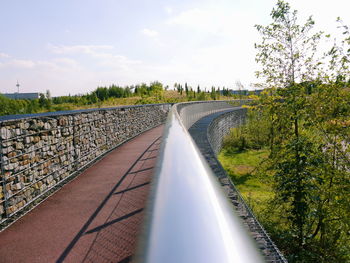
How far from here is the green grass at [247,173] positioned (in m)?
13.8

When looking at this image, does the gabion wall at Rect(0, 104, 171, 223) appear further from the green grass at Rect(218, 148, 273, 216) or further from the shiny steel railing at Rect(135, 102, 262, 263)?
the green grass at Rect(218, 148, 273, 216)

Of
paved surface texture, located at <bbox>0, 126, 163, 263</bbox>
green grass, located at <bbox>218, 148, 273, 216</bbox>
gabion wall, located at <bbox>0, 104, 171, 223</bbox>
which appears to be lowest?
green grass, located at <bbox>218, 148, 273, 216</bbox>

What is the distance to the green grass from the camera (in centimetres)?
1382

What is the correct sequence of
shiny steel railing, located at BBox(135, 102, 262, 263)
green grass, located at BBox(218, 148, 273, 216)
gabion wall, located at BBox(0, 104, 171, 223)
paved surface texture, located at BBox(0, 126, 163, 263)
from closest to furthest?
shiny steel railing, located at BBox(135, 102, 262, 263)
paved surface texture, located at BBox(0, 126, 163, 263)
gabion wall, located at BBox(0, 104, 171, 223)
green grass, located at BBox(218, 148, 273, 216)

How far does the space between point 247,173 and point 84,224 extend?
15969 mm

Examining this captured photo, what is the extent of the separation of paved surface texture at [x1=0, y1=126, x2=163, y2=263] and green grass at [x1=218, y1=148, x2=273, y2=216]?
6096 mm

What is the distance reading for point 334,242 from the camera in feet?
29.3

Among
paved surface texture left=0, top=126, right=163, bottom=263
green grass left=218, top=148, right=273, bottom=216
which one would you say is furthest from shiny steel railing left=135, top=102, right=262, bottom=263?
green grass left=218, top=148, right=273, bottom=216

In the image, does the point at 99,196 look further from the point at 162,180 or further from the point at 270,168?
the point at 270,168

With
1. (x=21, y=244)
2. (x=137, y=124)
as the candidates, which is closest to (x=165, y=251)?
(x=21, y=244)

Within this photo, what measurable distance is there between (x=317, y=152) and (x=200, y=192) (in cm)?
892

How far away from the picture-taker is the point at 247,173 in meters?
19.6

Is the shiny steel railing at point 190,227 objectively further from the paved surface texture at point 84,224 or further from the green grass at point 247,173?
the green grass at point 247,173

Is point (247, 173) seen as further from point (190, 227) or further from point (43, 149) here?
point (190, 227)
